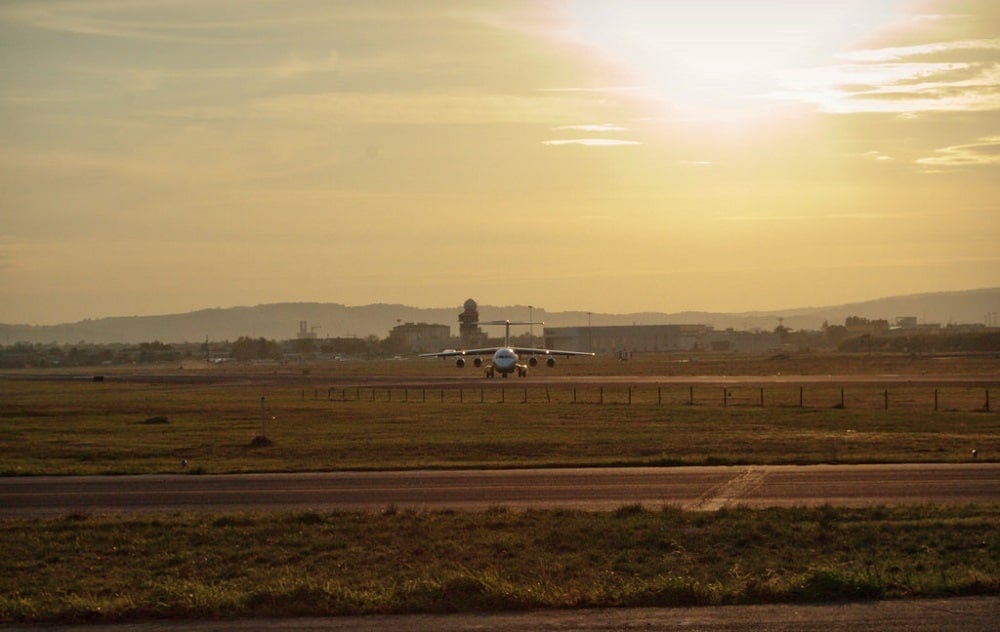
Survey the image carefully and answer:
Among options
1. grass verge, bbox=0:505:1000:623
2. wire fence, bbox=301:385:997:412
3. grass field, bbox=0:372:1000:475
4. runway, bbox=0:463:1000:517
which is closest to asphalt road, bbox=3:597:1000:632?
grass verge, bbox=0:505:1000:623

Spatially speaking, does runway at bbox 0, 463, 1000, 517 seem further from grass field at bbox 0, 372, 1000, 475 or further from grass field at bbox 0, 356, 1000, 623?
grass field at bbox 0, 372, 1000, 475

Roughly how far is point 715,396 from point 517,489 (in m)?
43.7

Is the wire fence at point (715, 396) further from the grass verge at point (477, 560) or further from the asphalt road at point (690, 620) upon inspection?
the asphalt road at point (690, 620)

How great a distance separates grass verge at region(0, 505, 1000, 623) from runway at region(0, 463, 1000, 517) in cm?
209

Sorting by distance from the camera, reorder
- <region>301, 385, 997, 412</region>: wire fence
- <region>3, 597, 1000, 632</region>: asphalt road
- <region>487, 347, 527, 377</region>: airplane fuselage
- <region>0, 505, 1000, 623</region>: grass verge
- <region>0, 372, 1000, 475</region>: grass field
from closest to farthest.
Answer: <region>3, 597, 1000, 632</region>: asphalt road → <region>0, 505, 1000, 623</region>: grass verge → <region>0, 372, 1000, 475</region>: grass field → <region>301, 385, 997, 412</region>: wire fence → <region>487, 347, 527, 377</region>: airplane fuselage

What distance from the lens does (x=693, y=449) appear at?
36.3m

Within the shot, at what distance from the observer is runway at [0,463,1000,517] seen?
25.1 m

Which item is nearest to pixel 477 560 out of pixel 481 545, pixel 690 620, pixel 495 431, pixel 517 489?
pixel 481 545

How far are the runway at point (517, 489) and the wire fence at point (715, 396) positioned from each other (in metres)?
28.0

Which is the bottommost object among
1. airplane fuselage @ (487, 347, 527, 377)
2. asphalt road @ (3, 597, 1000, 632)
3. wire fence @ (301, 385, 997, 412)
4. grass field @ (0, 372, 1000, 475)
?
asphalt road @ (3, 597, 1000, 632)

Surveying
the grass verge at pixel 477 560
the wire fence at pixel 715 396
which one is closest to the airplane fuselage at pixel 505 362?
the wire fence at pixel 715 396

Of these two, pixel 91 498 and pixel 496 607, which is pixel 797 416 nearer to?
pixel 91 498

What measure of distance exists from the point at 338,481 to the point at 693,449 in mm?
12940

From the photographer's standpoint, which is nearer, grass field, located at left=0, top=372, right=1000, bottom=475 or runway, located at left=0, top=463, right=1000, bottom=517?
runway, located at left=0, top=463, right=1000, bottom=517
